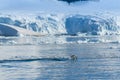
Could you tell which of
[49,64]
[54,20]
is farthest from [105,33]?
[49,64]

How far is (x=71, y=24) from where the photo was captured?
149 metres

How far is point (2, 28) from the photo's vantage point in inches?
4968

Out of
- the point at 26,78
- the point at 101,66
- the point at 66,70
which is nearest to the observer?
the point at 26,78

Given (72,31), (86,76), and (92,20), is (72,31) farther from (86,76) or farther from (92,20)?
(86,76)

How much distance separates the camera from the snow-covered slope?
13925 centimetres

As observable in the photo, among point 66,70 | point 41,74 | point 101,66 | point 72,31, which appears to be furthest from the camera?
point 72,31

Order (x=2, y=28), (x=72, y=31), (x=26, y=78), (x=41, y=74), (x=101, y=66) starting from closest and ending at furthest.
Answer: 1. (x=26, y=78)
2. (x=41, y=74)
3. (x=101, y=66)
4. (x=2, y=28)
5. (x=72, y=31)

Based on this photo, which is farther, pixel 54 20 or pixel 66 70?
pixel 54 20

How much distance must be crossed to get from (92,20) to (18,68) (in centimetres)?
11721

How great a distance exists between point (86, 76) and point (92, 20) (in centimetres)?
12109

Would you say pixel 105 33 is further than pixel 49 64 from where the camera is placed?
Yes

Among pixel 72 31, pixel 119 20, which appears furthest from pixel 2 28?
pixel 119 20

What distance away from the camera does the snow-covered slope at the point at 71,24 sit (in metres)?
139

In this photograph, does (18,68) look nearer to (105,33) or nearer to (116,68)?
(116,68)
